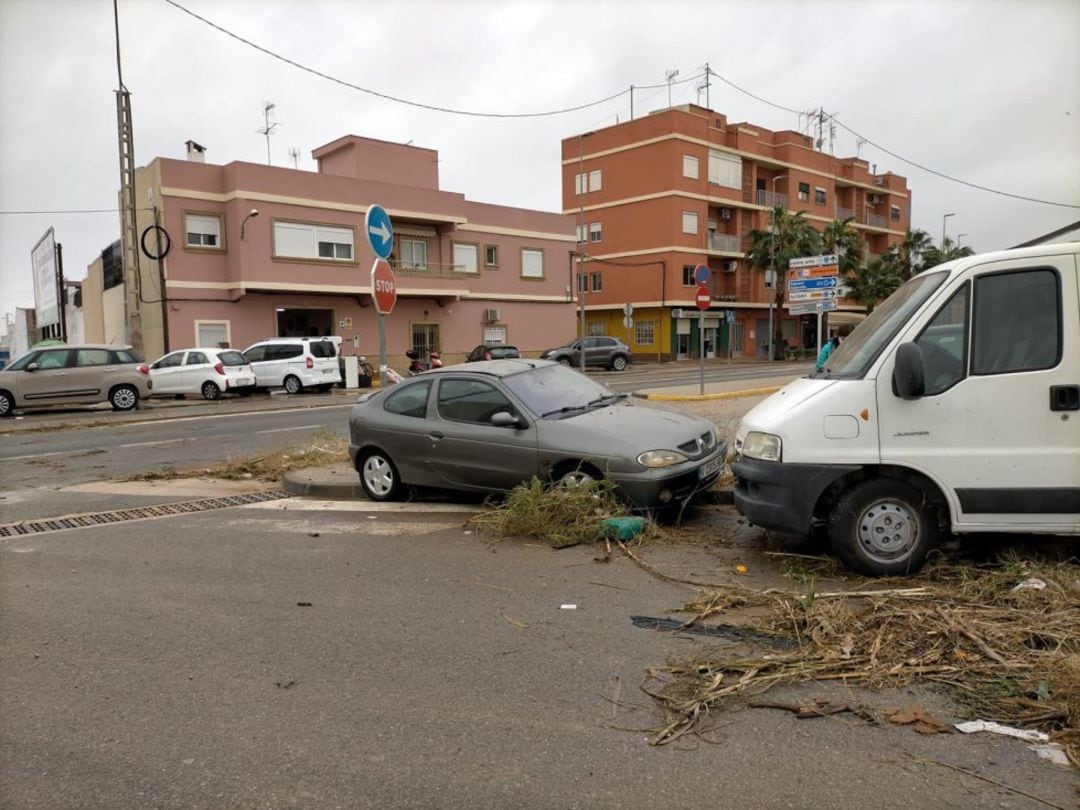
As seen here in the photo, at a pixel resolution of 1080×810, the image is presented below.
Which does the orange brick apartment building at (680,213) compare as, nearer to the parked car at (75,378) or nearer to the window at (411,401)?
the parked car at (75,378)

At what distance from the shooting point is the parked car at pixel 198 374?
2305 centimetres

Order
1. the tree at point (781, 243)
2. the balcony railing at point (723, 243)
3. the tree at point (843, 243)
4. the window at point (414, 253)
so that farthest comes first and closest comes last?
the tree at point (843, 243) < the balcony railing at point (723, 243) < the tree at point (781, 243) < the window at point (414, 253)

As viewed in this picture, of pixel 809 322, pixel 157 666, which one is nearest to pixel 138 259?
pixel 157 666

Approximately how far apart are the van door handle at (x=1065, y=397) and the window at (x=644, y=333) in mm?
43472

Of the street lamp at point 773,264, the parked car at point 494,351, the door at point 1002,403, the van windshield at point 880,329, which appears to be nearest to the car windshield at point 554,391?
the van windshield at point 880,329

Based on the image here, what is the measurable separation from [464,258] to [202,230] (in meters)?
11.9

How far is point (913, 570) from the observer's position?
4902 millimetres

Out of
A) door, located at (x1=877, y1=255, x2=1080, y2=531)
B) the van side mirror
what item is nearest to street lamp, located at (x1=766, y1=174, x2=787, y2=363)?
door, located at (x1=877, y1=255, x2=1080, y2=531)

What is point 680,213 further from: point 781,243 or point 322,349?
point 322,349

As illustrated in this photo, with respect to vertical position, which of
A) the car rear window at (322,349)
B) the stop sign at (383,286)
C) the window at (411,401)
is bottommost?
the window at (411,401)

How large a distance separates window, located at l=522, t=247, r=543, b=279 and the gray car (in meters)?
30.2

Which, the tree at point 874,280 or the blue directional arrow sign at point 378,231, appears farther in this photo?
the tree at point 874,280

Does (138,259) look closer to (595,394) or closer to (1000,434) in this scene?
(595,394)

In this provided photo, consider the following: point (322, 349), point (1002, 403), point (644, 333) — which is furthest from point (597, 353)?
point (1002, 403)
